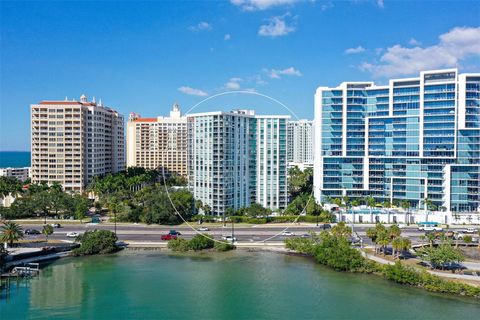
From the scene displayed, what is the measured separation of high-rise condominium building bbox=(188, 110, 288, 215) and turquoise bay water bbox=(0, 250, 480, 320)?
13.2 meters

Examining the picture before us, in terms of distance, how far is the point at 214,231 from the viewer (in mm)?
36281

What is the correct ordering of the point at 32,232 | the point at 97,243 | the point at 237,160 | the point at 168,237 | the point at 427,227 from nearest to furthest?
the point at 97,243
the point at 168,237
the point at 32,232
the point at 427,227
the point at 237,160

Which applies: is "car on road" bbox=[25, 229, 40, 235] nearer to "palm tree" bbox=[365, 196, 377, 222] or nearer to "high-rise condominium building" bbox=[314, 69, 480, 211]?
"high-rise condominium building" bbox=[314, 69, 480, 211]

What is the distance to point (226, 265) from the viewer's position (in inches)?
1085

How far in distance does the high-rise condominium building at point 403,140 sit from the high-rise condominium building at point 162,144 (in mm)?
33309

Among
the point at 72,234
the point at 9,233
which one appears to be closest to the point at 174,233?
the point at 72,234

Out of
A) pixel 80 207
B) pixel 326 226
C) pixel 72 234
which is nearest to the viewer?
pixel 72 234

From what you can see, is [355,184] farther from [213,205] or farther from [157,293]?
[157,293]

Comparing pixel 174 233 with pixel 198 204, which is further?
pixel 198 204

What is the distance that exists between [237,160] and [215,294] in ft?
68.1

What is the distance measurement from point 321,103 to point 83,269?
28309mm

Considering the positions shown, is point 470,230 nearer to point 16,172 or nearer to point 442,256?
point 442,256

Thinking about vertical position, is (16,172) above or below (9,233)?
above

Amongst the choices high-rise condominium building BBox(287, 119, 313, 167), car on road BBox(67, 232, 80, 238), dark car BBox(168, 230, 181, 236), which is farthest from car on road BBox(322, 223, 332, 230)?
high-rise condominium building BBox(287, 119, 313, 167)
